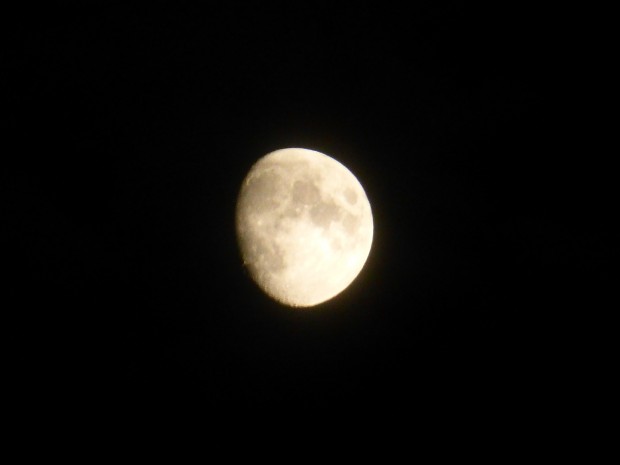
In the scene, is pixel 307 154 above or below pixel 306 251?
above

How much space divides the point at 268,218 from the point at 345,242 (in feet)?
1.94

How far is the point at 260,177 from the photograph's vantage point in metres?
3.94

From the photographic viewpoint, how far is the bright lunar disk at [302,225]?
3709mm

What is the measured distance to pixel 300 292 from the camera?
13.0 ft

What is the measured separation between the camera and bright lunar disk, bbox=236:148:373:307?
371 cm

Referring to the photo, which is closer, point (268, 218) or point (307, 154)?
point (268, 218)

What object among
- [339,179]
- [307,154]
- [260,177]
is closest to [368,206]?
[339,179]

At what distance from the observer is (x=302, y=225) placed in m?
3.67

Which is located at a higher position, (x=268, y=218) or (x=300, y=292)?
(x=268, y=218)

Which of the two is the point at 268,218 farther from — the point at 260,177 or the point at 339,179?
the point at 339,179

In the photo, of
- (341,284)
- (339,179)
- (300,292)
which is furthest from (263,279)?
(339,179)

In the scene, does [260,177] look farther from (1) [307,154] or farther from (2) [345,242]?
(2) [345,242]

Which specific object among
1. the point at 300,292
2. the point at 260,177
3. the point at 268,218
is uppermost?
the point at 260,177

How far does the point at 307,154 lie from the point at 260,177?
0.41m
